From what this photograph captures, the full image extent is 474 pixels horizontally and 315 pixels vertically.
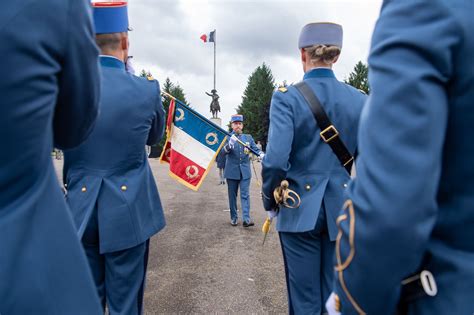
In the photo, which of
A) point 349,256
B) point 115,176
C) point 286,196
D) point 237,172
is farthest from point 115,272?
point 237,172

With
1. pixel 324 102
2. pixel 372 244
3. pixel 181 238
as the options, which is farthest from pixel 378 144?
pixel 181 238

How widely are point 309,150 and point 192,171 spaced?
142 centimetres

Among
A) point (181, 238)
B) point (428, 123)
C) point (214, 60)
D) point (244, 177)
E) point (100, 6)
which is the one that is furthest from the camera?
point (214, 60)

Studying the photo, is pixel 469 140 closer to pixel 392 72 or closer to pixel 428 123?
pixel 428 123

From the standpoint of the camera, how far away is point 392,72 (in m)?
0.91

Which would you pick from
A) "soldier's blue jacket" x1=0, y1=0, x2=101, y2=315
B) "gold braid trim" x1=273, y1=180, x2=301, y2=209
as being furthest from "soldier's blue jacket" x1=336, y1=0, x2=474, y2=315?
"gold braid trim" x1=273, y1=180, x2=301, y2=209

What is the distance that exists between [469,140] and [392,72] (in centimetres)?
27

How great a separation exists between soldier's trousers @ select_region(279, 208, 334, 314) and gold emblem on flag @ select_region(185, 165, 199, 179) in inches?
51.8

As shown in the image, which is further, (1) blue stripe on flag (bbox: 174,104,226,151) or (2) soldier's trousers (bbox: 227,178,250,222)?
(2) soldier's trousers (bbox: 227,178,250,222)

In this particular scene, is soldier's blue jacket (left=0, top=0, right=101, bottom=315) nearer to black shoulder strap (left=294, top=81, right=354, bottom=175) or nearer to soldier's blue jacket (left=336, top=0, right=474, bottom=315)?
soldier's blue jacket (left=336, top=0, right=474, bottom=315)

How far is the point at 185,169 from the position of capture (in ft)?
11.8

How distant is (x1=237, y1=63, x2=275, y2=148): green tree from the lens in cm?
5669

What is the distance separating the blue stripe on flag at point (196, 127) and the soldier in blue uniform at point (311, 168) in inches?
45.4

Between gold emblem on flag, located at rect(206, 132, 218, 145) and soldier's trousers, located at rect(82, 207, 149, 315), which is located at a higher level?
gold emblem on flag, located at rect(206, 132, 218, 145)
